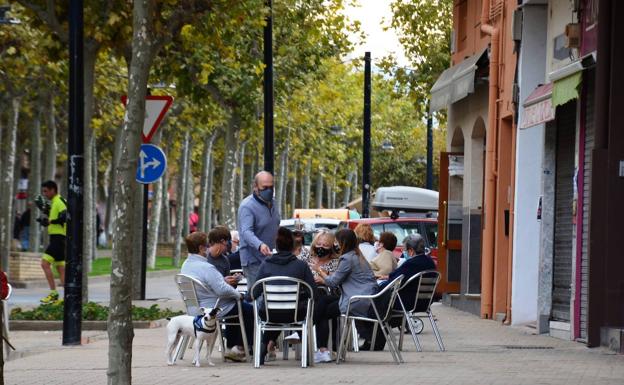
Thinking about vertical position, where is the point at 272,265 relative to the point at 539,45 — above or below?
below

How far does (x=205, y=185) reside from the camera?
201 ft

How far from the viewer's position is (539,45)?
24.2 meters

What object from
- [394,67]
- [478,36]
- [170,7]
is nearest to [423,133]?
[394,67]

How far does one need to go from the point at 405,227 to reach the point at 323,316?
50.8 ft

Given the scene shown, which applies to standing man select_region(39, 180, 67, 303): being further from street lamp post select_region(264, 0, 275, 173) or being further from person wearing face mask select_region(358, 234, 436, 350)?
person wearing face mask select_region(358, 234, 436, 350)

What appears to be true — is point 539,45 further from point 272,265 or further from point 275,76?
point 275,76

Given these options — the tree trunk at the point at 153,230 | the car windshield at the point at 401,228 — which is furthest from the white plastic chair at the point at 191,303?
the tree trunk at the point at 153,230

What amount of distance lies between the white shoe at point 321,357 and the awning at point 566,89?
493 cm

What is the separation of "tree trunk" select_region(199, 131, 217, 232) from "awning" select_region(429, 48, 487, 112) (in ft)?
96.9

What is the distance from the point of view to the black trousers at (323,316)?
16609mm

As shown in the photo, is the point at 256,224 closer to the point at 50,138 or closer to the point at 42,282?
the point at 42,282

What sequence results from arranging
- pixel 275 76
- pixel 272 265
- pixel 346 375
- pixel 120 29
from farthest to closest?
pixel 275 76, pixel 120 29, pixel 272 265, pixel 346 375

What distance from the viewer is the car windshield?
3164 centimetres

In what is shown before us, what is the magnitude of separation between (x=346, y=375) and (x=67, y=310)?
488 centimetres
